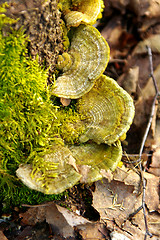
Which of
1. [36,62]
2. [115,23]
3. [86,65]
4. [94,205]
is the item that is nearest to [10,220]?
[94,205]

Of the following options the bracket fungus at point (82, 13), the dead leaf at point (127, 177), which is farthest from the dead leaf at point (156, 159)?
the bracket fungus at point (82, 13)

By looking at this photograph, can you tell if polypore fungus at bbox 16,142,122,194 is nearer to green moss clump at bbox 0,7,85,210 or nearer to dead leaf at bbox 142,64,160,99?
green moss clump at bbox 0,7,85,210

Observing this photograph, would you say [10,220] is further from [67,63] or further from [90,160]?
[67,63]

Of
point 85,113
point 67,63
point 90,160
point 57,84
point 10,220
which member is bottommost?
point 10,220

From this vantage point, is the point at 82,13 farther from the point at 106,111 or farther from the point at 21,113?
the point at 21,113

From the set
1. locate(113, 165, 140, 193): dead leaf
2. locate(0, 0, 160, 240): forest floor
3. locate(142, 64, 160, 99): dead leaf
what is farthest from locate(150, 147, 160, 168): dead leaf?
locate(142, 64, 160, 99): dead leaf

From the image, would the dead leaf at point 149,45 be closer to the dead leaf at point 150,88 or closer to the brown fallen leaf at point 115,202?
the dead leaf at point 150,88
